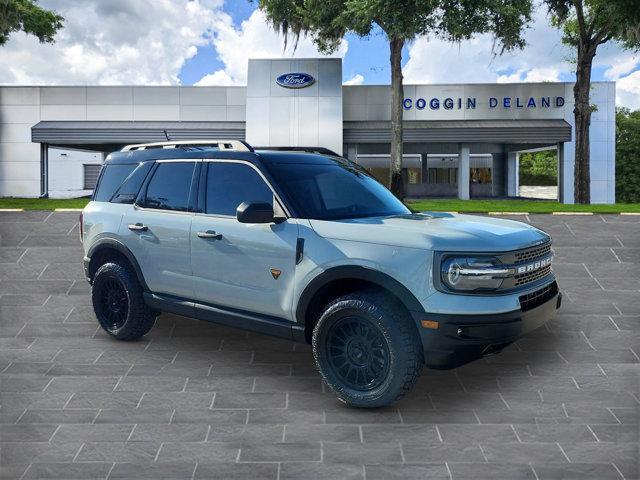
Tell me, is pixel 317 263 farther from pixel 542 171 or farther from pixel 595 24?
pixel 542 171

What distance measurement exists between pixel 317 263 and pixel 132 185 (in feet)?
9.49

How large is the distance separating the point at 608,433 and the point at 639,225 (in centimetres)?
793

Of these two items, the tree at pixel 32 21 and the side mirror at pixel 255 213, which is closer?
the side mirror at pixel 255 213

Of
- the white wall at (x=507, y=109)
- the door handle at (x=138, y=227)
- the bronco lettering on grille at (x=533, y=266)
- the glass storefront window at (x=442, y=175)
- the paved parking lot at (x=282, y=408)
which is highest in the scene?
the white wall at (x=507, y=109)

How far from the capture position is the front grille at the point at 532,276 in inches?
204

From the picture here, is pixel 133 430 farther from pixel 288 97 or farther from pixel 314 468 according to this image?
pixel 288 97

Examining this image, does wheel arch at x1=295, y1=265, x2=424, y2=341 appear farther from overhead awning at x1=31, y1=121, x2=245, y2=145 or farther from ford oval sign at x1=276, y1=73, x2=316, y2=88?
overhead awning at x1=31, y1=121, x2=245, y2=145

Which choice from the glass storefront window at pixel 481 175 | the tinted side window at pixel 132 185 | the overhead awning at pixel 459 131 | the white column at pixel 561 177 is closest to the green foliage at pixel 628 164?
the glass storefront window at pixel 481 175

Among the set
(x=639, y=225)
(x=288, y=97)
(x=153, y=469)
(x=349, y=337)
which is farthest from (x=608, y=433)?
(x=288, y=97)

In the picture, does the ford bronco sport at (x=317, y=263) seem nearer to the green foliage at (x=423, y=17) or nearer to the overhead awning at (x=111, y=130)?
the green foliage at (x=423, y=17)

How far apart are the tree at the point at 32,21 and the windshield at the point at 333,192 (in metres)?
22.2

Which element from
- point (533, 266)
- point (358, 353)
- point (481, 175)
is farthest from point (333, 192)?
point (481, 175)

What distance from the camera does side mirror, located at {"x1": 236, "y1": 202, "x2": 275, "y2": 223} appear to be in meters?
5.42

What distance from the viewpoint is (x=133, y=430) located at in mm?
4766
